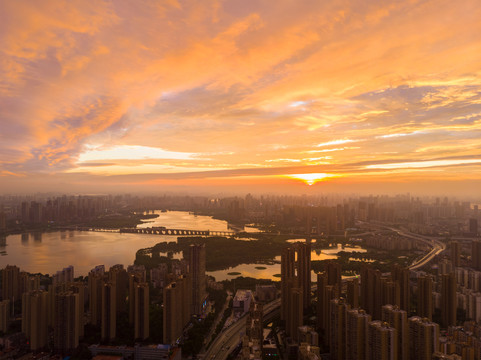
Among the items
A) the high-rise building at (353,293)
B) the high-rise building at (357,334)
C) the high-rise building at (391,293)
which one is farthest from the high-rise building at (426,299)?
the high-rise building at (357,334)

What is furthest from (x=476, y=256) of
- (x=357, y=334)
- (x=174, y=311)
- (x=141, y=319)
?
(x=141, y=319)

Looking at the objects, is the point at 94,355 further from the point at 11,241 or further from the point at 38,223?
the point at 38,223

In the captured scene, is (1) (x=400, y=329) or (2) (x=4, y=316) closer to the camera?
(1) (x=400, y=329)

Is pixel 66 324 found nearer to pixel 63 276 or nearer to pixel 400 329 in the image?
pixel 63 276

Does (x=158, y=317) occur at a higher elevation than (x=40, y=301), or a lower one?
lower

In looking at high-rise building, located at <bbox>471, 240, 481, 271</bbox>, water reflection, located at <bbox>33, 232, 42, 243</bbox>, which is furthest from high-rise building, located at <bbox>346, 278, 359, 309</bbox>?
water reflection, located at <bbox>33, 232, 42, 243</bbox>

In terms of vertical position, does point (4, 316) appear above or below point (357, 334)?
below

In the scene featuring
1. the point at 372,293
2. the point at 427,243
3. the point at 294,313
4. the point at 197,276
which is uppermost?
the point at 197,276

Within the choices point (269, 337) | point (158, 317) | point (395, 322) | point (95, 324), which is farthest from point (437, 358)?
point (95, 324)
